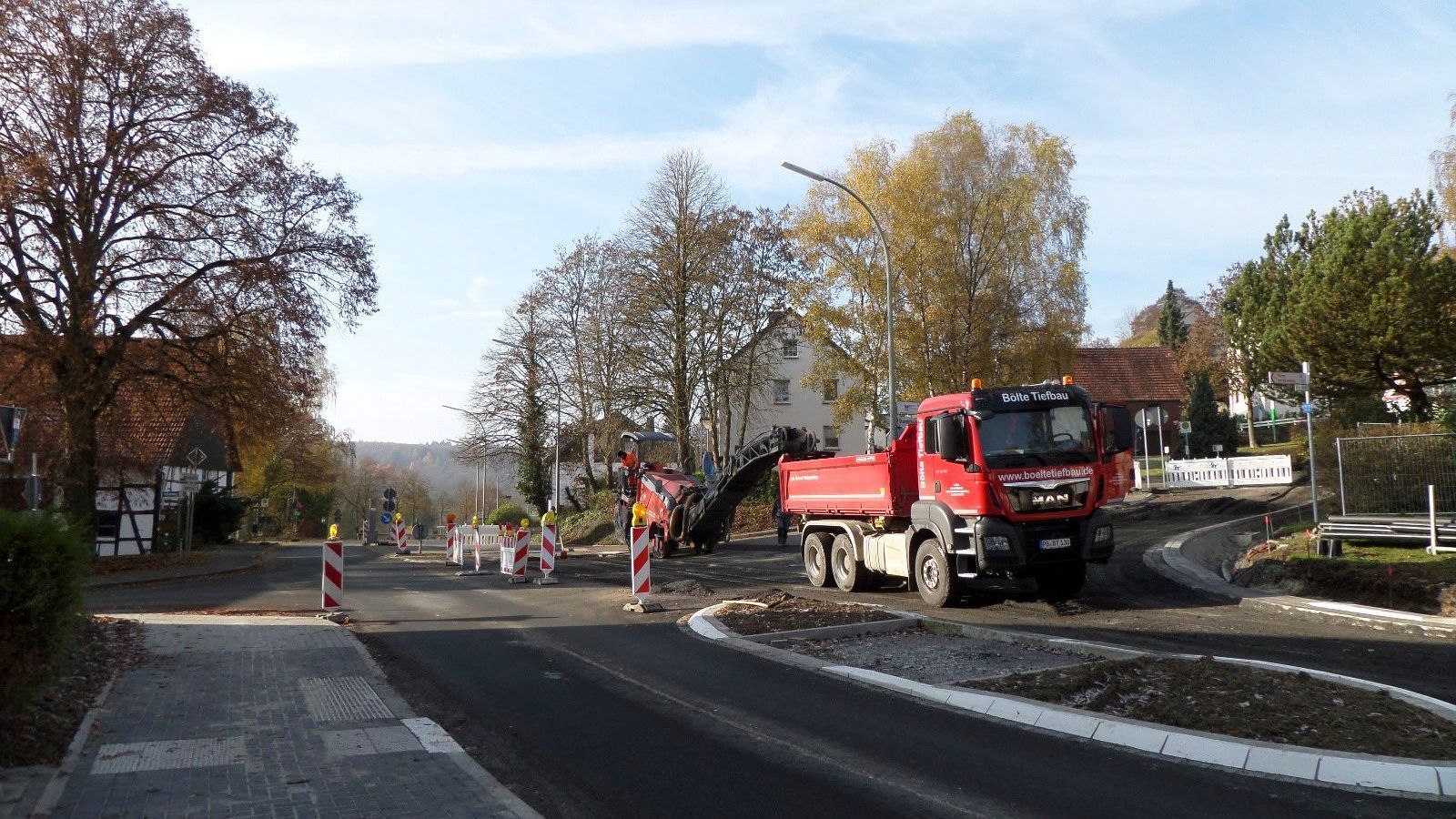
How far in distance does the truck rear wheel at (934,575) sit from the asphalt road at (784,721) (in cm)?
40

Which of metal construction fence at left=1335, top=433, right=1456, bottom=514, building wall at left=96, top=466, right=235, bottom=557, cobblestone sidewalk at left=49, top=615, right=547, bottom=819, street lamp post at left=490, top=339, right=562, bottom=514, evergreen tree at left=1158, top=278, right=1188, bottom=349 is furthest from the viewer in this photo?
evergreen tree at left=1158, top=278, right=1188, bottom=349

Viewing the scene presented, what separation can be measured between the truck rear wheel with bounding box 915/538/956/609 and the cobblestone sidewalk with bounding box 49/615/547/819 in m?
7.49

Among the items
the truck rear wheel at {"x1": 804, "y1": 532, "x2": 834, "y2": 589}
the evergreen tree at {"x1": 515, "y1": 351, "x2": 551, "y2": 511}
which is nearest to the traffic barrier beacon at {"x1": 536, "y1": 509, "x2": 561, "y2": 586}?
the truck rear wheel at {"x1": 804, "y1": 532, "x2": 834, "y2": 589}

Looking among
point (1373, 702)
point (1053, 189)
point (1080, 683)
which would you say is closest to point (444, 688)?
point (1080, 683)

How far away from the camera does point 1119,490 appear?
44.3ft

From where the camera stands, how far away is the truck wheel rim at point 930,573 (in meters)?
13.7

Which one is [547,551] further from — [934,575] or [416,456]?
[416,456]

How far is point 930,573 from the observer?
45.9 ft

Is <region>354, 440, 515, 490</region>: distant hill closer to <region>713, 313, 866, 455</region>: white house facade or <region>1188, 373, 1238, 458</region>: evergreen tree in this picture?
<region>713, 313, 866, 455</region>: white house facade

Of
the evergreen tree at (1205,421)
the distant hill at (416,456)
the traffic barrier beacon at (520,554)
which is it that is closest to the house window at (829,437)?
the evergreen tree at (1205,421)

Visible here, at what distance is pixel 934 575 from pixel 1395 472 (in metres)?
9.27

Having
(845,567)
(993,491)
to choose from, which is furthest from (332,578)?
(993,491)

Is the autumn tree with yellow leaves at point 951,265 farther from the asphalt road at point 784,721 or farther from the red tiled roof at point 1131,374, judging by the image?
the red tiled roof at point 1131,374

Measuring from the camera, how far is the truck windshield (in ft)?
42.1
